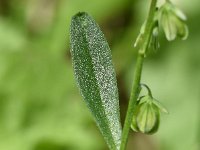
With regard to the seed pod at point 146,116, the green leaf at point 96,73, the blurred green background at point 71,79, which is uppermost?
the green leaf at point 96,73

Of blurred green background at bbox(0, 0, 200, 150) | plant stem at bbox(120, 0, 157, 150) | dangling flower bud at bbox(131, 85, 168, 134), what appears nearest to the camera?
plant stem at bbox(120, 0, 157, 150)

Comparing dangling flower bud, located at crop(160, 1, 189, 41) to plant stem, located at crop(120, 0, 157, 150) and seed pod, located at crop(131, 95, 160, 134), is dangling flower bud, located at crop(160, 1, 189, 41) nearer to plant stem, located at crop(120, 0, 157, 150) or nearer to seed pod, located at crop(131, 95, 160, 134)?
plant stem, located at crop(120, 0, 157, 150)

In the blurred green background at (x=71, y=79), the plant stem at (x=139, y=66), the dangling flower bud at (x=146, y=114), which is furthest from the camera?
the blurred green background at (x=71, y=79)

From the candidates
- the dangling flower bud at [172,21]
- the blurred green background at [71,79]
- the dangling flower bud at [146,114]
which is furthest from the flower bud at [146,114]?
the blurred green background at [71,79]

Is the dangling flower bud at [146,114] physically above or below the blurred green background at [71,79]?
above

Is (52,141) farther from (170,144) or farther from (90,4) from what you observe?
(90,4)

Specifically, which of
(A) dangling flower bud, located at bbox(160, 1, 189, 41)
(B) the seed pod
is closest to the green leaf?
(B) the seed pod

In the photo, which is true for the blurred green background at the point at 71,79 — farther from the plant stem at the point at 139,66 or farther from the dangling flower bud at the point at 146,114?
the plant stem at the point at 139,66

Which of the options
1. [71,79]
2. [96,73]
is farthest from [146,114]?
[71,79]
